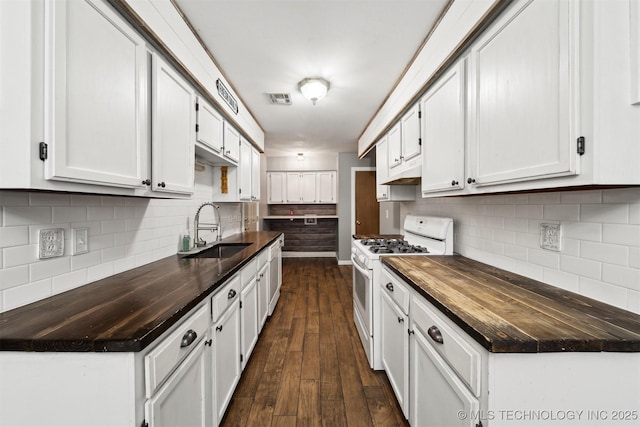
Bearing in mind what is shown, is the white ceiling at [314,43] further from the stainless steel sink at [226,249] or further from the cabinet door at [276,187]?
the cabinet door at [276,187]

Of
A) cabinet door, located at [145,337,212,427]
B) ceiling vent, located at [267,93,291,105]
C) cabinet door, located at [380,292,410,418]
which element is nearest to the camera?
cabinet door, located at [145,337,212,427]

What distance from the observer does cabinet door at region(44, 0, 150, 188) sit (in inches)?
34.9

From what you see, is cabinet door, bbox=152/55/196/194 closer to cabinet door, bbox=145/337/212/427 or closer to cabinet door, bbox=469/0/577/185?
cabinet door, bbox=145/337/212/427

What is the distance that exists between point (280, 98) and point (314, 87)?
59 cm

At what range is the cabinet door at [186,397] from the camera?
34.9 inches

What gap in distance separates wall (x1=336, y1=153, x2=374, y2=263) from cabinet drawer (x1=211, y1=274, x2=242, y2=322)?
4.22 m

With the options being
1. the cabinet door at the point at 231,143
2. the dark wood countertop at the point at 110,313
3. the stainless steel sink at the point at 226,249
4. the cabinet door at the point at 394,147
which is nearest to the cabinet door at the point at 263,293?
the stainless steel sink at the point at 226,249

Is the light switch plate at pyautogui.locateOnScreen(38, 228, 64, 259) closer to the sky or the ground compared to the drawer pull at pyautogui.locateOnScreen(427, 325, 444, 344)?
closer to the sky

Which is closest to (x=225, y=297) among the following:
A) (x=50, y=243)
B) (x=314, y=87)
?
(x=50, y=243)

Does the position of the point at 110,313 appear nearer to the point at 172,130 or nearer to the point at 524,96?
the point at 172,130

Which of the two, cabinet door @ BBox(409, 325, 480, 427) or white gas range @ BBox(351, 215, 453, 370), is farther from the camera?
white gas range @ BBox(351, 215, 453, 370)

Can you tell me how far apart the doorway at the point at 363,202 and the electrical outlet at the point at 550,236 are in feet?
15.1

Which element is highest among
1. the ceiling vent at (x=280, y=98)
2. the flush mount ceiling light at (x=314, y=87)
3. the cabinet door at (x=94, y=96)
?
the ceiling vent at (x=280, y=98)

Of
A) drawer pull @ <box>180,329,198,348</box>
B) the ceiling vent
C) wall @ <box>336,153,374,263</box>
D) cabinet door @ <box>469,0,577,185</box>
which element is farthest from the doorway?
drawer pull @ <box>180,329,198,348</box>
